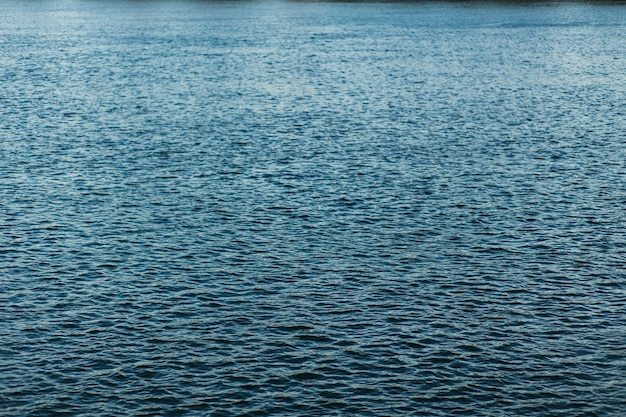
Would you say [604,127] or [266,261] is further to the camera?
[604,127]

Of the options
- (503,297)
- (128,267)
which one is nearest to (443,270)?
(503,297)

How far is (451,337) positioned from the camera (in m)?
47.2

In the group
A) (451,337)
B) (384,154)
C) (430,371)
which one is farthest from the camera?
(384,154)

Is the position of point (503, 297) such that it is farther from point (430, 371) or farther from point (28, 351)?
point (28, 351)

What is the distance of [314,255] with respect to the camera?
197 feet

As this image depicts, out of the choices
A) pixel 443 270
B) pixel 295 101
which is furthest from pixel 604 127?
pixel 443 270

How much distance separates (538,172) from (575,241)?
19.3m

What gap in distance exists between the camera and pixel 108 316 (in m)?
49.9

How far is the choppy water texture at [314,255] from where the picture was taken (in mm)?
42375

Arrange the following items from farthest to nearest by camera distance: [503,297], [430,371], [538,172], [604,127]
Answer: [604,127] < [538,172] < [503,297] < [430,371]

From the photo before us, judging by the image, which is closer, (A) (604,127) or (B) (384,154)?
Result: (B) (384,154)

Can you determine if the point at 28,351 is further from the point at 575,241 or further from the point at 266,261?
the point at 575,241

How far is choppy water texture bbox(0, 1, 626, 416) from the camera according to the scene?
42375 mm

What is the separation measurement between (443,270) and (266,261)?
10.9 metres
